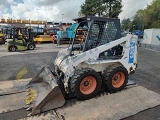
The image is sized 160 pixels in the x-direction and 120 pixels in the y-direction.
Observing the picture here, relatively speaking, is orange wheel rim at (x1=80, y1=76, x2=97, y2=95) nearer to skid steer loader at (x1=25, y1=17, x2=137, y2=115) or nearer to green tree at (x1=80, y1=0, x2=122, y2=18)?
skid steer loader at (x1=25, y1=17, x2=137, y2=115)

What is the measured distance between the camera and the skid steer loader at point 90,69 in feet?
14.0

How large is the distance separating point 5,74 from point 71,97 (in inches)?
147

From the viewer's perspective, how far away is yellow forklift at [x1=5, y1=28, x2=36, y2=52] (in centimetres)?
1391

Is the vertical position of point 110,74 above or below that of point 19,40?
below

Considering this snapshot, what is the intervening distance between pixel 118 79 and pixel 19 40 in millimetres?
11723

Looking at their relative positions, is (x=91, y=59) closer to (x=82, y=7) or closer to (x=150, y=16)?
(x=82, y=7)

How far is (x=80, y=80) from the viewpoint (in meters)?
4.38

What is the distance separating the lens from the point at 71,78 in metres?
4.39

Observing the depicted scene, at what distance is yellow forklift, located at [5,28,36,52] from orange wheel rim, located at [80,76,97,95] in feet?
36.1

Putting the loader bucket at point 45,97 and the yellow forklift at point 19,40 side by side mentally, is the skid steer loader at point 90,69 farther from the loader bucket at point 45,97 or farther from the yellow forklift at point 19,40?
the yellow forklift at point 19,40

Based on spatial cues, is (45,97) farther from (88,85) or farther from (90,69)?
(90,69)

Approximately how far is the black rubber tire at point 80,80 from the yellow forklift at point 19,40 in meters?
11.0

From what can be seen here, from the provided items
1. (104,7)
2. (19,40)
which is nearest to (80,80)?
(19,40)

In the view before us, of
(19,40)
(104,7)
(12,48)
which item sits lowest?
(12,48)
